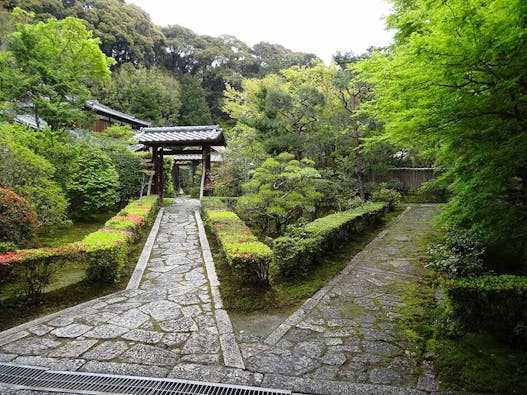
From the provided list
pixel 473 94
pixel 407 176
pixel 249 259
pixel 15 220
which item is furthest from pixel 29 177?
pixel 407 176

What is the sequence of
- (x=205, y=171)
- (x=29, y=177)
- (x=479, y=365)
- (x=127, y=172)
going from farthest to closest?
(x=205, y=171) → (x=127, y=172) → (x=29, y=177) → (x=479, y=365)

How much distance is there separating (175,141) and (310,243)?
11362mm

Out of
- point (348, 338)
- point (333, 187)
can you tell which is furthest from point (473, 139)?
point (333, 187)

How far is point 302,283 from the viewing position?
6488 millimetres

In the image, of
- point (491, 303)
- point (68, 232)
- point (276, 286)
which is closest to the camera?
point (491, 303)

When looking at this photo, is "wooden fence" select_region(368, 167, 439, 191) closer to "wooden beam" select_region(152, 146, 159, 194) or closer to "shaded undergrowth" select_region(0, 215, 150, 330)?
"wooden beam" select_region(152, 146, 159, 194)

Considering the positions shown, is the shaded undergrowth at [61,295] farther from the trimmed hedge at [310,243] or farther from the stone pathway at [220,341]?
the trimmed hedge at [310,243]

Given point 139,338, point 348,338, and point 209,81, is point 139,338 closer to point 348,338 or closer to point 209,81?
point 348,338

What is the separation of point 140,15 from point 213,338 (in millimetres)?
46341

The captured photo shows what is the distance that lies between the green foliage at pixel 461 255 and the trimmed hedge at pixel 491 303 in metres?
1.02


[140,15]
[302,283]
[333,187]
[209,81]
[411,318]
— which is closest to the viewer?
[411,318]

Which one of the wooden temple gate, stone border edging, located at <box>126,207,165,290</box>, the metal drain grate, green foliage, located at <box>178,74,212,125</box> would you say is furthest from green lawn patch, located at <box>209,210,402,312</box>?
green foliage, located at <box>178,74,212,125</box>

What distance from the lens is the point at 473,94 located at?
12.4 feet

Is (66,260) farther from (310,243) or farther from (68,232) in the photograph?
(68,232)
